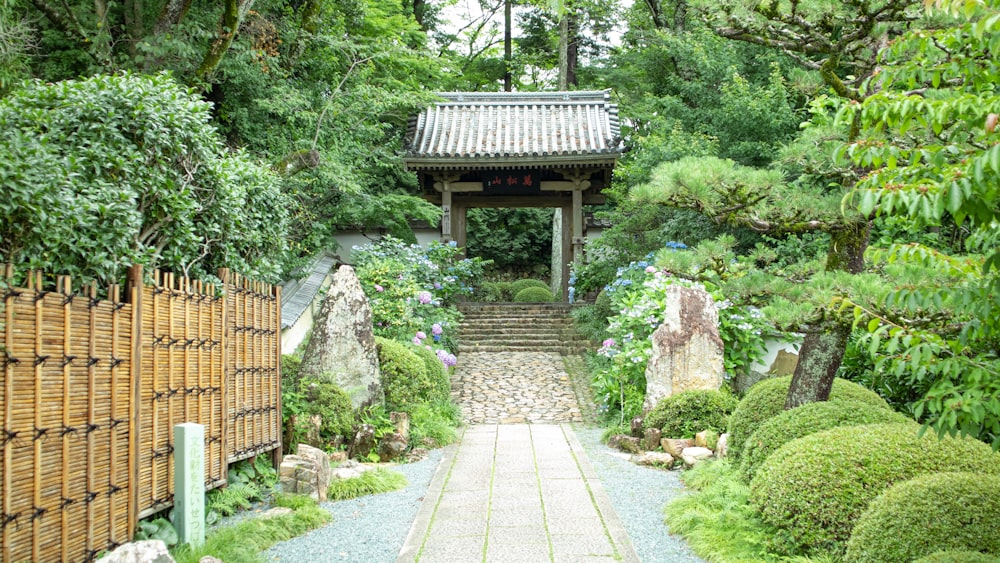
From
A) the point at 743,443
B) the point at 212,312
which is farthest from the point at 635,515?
the point at 212,312

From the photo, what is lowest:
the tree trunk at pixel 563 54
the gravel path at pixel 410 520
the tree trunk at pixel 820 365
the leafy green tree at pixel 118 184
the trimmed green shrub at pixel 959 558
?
the gravel path at pixel 410 520

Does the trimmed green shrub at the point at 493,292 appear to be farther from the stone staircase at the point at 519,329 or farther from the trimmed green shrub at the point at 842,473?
the trimmed green shrub at the point at 842,473

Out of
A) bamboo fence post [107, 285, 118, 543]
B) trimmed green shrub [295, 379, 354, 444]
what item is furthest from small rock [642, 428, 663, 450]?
bamboo fence post [107, 285, 118, 543]

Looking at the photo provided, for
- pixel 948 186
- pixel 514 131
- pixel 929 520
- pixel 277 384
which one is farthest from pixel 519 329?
pixel 948 186

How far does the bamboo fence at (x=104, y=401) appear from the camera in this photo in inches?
117

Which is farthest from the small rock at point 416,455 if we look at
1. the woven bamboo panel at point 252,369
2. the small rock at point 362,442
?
the woven bamboo panel at point 252,369

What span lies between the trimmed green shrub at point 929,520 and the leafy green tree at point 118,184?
3947 millimetres

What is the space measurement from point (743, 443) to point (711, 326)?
2.67 m

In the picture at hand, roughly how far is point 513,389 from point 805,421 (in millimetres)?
6233

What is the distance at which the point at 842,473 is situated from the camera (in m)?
3.67

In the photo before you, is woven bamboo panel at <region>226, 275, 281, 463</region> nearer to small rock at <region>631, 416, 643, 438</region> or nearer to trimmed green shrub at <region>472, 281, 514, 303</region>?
small rock at <region>631, 416, 643, 438</region>

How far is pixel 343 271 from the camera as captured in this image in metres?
7.39

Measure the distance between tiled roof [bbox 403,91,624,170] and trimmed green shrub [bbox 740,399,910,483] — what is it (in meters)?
9.51

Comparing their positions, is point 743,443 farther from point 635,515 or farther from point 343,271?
point 343,271
